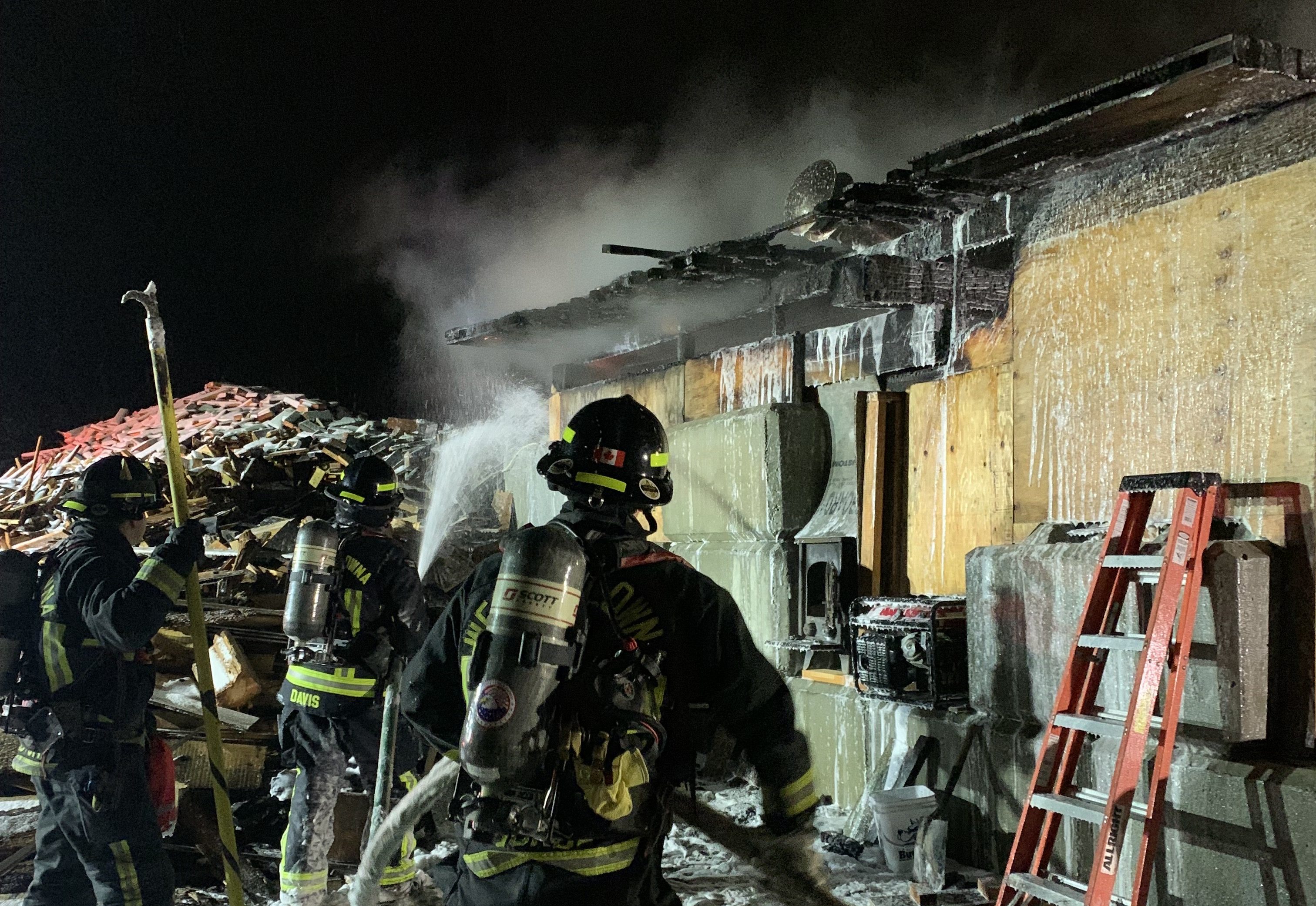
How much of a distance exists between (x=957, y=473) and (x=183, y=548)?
4.44 meters

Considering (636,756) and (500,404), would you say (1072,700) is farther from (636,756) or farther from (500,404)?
(500,404)

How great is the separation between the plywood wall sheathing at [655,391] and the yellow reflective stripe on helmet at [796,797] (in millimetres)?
6041

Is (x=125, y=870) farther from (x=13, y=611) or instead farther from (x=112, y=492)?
(x=112, y=492)

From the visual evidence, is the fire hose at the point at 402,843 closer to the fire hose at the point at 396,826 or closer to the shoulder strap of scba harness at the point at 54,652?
the fire hose at the point at 396,826

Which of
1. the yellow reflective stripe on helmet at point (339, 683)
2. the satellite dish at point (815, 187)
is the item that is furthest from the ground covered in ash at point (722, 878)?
the satellite dish at point (815, 187)

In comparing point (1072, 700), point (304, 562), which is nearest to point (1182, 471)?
point (1072, 700)

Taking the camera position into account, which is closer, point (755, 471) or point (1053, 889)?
point (1053, 889)

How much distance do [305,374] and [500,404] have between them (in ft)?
38.2

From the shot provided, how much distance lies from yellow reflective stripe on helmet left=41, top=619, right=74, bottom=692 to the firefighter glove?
0.53 meters

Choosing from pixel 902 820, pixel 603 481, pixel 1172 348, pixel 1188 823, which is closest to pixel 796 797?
pixel 603 481

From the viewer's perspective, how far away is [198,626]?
4.83m

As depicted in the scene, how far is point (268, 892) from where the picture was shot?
5.49 m

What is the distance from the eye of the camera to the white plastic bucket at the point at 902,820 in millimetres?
5164

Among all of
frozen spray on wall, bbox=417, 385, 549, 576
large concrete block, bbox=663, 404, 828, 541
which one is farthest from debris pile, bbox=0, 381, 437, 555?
large concrete block, bbox=663, 404, 828, 541
